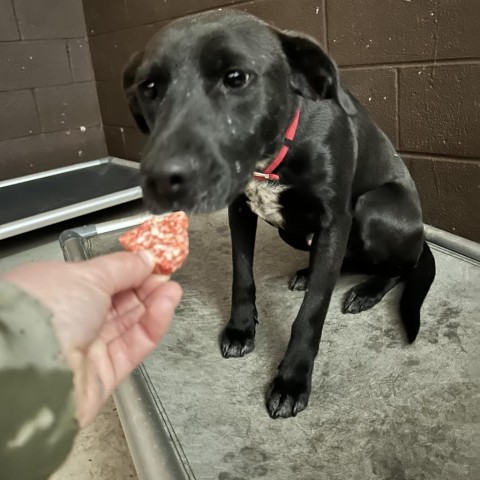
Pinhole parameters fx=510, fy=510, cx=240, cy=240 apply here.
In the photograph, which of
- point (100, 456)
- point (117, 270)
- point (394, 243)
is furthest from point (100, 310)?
point (394, 243)

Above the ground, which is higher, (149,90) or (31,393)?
(149,90)

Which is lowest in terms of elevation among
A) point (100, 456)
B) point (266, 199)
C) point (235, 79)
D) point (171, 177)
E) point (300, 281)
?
point (100, 456)

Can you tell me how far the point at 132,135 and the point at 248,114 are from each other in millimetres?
2419

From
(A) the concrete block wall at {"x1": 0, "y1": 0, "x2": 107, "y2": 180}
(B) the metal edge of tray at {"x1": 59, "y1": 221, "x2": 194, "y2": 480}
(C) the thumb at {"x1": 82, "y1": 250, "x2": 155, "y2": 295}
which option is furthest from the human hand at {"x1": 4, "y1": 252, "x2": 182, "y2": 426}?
(A) the concrete block wall at {"x1": 0, "y1": 0, "x2": 107, "y2": 180}

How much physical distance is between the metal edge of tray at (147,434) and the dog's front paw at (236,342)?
0.23 metres

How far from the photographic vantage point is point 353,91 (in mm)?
2049

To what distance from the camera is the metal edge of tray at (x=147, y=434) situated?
38.5 inches

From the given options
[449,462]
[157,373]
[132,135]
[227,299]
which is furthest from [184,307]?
[132,135]

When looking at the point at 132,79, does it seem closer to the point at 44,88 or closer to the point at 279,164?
the point at 279,164

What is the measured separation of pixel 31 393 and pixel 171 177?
1.40 feet

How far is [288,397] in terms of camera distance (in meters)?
1.17

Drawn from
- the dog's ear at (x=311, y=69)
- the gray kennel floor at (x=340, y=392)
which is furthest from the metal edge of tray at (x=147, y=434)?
the dog's ear at (x=311, y=69)

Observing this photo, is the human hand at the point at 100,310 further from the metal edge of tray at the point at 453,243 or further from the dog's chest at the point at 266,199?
the metal edge of tray at the point at 453,243

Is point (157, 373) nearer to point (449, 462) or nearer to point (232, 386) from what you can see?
point (232, 386)
